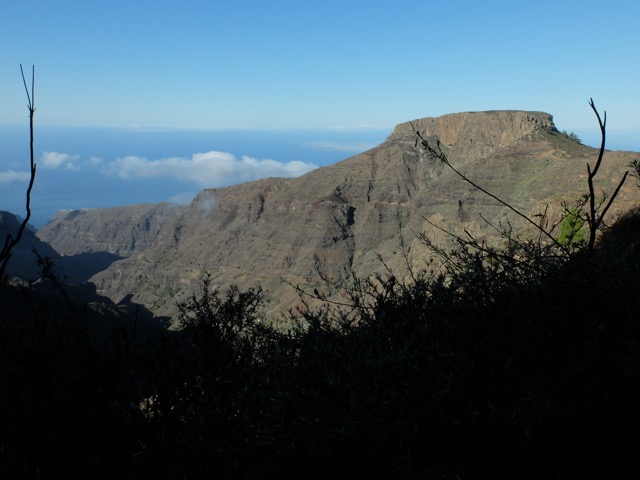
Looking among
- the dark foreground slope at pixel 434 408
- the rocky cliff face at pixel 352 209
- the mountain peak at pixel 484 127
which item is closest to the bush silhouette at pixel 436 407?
the dark foreground slope at pixel 434 408

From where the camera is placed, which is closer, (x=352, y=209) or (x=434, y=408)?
(x=434, y=408)

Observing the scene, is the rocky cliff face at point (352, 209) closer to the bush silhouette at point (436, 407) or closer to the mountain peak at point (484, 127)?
the mountain peak at point (484, 127)

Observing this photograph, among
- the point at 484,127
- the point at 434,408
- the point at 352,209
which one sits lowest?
the point at 352,209

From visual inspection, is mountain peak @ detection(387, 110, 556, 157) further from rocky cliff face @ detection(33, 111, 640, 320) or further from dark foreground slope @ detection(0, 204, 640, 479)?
dark foreground slope @ detection(0, 204, 640, 479)

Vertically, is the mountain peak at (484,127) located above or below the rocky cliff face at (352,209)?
above

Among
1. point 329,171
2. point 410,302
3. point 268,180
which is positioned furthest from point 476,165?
point 410,302

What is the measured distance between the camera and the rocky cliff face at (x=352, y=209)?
6869cm

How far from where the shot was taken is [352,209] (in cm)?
9006

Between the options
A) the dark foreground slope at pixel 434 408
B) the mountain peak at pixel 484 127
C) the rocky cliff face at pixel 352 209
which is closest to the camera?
the dark foreground slope at pixel 434 408

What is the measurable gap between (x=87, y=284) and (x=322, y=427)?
258ft

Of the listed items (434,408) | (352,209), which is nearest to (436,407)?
(434,408)

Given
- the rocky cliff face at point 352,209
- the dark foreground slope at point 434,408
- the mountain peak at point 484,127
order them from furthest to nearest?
the mountain peak at point 484,127 < the rocky cliff face at point 352,209 < the dark foreground slope at point 434,408

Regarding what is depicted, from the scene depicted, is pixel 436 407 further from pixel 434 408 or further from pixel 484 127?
pixel 484 127

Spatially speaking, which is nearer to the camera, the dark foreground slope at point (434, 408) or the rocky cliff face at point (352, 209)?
the dark foreground slope at point (434, 408)
